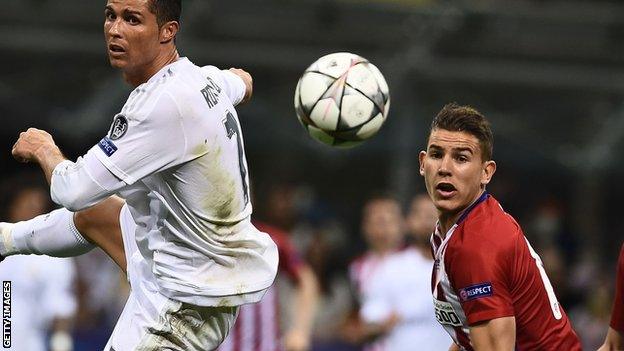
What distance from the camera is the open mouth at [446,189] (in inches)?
208

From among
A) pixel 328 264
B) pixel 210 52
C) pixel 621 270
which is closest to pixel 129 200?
pixel 621 270

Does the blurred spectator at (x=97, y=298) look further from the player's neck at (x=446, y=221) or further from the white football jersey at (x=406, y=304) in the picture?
the player's neck at (x=446, y=221)

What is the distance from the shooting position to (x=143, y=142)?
5.03 m

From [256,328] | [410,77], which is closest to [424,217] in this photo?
[256,328]

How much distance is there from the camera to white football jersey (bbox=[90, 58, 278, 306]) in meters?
5.05

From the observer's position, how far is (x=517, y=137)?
14172 millimetres

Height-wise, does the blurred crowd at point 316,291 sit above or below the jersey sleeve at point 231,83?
below

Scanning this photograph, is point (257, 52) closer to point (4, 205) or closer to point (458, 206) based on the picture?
point (4, 205)

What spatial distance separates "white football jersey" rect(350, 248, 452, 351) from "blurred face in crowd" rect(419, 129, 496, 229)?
13.6ft

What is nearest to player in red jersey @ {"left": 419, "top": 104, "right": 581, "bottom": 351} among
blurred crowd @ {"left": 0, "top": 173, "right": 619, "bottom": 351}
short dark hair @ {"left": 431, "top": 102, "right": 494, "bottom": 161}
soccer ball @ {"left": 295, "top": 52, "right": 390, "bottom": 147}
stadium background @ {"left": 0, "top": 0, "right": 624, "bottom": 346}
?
short dark hair @ {"left": 431, "top": 102, "right": 494, "bottom": 161}

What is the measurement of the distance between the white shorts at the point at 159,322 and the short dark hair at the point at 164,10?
1.01m

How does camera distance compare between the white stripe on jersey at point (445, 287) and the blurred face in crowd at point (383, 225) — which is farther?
the blurred face in crowd at point (383, 225)

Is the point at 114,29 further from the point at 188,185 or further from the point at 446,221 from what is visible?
the point at 446,221

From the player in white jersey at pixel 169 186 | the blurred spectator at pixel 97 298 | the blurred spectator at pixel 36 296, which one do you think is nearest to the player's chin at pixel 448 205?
the player in white jersey at pixel 169 186
